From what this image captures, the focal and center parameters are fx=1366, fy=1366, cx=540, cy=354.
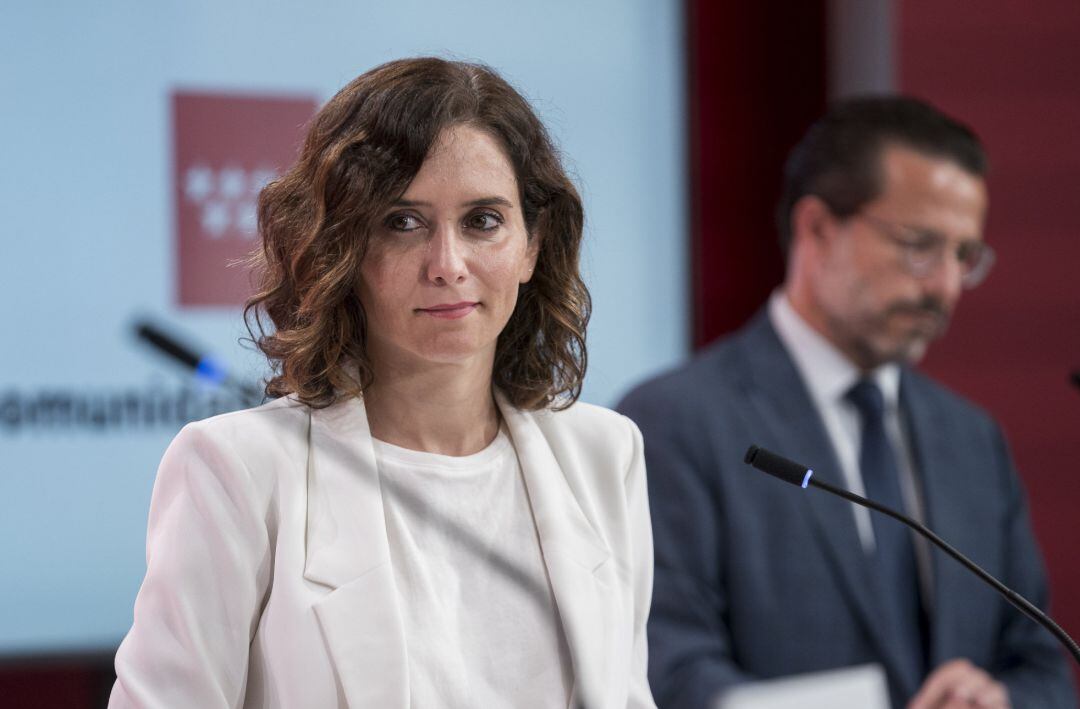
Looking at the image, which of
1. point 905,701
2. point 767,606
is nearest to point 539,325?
point 767,606

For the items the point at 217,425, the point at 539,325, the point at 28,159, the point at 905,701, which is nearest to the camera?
the point at 217,425

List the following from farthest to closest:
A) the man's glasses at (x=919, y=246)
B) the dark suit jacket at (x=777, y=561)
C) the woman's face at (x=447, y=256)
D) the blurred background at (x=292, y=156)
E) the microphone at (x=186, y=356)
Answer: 1. the blurred background at (x=292, y=156)
2. the man's glasses at (x=919, y=246)
3. the dark suit jacket at (x=777, y=561)
4. the microphone at (x=186, y=356)
5. the woman's face at (x=447, y=256)

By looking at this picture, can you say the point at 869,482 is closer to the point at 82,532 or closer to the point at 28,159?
the point at 82,532

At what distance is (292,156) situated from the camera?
2.92m

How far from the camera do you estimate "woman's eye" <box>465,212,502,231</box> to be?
1506mm

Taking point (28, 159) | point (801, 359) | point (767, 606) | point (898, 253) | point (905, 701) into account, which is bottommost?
point (905, 701)

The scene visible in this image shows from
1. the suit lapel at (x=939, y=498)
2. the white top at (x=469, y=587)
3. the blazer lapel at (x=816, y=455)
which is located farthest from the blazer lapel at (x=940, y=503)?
the white top at (x=469, y=587)

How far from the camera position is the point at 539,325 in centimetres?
168

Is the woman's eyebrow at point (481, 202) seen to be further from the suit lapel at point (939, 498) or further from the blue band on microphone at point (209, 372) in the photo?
the suit lapel at point (939, 498)

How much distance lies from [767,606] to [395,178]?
133 centimetres

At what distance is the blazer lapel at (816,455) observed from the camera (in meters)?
2.48

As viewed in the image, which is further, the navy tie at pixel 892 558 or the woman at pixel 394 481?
the navy tie at pixel 892 558

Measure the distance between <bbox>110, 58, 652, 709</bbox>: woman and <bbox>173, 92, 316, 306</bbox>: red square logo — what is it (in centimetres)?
151

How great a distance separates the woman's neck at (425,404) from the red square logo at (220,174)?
58.8 inches
